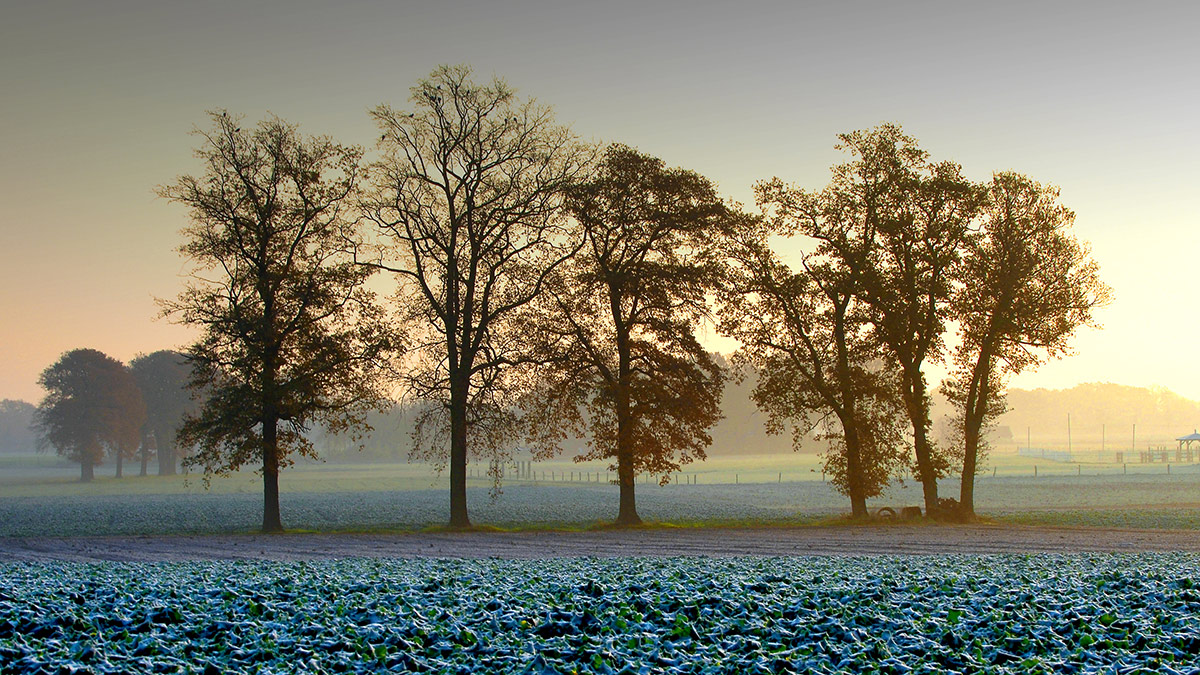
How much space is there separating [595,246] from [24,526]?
96.3 feet

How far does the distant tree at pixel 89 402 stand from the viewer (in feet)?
297

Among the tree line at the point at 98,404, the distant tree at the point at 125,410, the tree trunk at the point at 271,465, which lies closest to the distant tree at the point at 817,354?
the tree trunk at the point at 271,465

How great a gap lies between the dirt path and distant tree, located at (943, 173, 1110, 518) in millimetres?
6785

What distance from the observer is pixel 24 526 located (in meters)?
40.7

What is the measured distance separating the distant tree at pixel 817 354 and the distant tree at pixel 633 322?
2.14 metres

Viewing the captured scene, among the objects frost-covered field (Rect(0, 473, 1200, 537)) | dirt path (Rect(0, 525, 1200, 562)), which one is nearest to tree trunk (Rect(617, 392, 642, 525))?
dirt path (Rect(0, 525, 1200, 562))

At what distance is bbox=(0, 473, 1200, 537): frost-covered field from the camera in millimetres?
38812

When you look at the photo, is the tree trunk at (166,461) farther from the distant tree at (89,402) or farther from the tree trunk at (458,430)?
the tree trunk at (458,430)

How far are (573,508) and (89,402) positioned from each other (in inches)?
2495

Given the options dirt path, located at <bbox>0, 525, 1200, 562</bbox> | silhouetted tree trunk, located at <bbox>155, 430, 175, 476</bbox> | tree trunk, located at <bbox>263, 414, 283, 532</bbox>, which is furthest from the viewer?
silhouetted tree trunk, located at <bbox>155, 430, 175, 476</bbox>

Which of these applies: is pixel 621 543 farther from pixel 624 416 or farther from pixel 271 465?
pixel 271 465

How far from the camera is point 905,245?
3750cm

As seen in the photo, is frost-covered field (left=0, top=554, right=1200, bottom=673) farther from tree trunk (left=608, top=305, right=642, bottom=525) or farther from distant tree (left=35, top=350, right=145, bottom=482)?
distant tree (left=35, top=350, right=145, bottom=482)

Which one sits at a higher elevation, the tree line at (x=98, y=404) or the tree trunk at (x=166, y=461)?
the tree line at (x=98, y=404)
